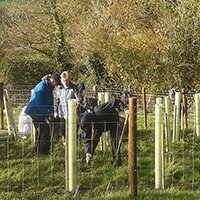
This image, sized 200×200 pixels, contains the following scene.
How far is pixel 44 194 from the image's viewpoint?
8328 millimetres

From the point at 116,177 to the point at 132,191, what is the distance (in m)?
1.50

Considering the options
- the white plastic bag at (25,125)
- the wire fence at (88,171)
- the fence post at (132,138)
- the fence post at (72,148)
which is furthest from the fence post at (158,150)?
the white plastic bag at (25,125)

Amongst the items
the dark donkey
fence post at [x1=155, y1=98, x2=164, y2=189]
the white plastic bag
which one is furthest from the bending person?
the white plastic bag

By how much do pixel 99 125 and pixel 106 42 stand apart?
13.4 m

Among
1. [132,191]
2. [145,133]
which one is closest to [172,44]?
[145,133]

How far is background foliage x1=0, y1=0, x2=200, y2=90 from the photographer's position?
21359mm

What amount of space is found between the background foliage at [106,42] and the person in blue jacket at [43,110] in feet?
36.2

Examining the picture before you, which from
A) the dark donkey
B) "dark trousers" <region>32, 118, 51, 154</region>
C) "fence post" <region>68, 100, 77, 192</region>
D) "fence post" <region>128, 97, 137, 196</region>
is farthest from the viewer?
"dark trousers" <region>32, 118, 51, 154</region>

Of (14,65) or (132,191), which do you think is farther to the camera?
(14,65)

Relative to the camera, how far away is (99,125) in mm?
9852

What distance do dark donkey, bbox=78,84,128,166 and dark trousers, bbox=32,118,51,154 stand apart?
1089 mm

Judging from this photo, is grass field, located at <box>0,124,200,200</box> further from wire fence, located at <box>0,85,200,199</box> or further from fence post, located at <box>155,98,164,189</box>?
fence post, located at <box>155,98,164,189</box>

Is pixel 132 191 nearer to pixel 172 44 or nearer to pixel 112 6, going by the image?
pixel 172 44

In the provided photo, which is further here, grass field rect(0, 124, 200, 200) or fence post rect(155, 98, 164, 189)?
fence post rect(155, 98, 164, 189)
